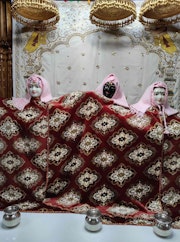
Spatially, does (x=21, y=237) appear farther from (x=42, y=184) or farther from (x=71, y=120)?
(x=71, y=120)

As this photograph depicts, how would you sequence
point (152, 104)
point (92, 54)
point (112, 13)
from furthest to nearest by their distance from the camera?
point (92, 54) → point (112, 13) → point (152, 104)

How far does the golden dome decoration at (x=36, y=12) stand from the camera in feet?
6.24

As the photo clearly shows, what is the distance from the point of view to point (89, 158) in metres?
1.83

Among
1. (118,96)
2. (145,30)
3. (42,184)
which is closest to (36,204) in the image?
(42,184)

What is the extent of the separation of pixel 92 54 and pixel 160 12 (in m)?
0.72

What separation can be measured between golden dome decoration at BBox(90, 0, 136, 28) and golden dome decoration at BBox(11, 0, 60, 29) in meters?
0.34

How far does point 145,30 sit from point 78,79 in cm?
82

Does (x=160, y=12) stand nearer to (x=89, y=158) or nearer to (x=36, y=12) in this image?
(x=36, y=12)

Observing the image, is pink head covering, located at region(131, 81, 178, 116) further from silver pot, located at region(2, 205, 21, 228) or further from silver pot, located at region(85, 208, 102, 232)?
silver pot, located at region(2, 205, 21, 228)

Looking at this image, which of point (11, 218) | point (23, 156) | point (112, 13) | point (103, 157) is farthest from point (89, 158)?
point (112, 13)

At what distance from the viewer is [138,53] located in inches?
93.2

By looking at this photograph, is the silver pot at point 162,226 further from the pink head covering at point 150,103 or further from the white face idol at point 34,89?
the white face idol at point 34,89

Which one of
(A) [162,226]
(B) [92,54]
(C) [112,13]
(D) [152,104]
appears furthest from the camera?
(B) [92,54]

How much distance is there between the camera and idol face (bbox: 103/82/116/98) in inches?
79.0
